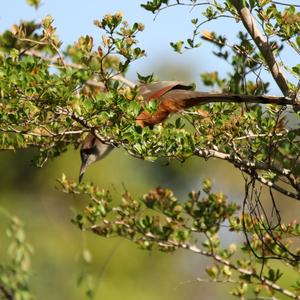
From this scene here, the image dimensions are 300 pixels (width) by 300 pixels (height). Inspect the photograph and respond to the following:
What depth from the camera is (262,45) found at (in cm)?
393

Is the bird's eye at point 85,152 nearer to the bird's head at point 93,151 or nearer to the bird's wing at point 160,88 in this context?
the bird's head at point 93,151

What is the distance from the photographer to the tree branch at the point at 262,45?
12.8 feet

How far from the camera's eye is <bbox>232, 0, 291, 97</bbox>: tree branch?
389 centimetres

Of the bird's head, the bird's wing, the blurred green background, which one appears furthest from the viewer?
the blurred green background

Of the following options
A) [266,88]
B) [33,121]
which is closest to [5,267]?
[33,121]

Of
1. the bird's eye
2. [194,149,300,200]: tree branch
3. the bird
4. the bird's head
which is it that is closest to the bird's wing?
the bird

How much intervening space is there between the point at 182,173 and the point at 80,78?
2195cm

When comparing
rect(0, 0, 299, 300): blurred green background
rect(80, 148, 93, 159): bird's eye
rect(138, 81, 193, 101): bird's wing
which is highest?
rect(0, 0, 299, 300): blurred green background

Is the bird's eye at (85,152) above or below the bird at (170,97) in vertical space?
above

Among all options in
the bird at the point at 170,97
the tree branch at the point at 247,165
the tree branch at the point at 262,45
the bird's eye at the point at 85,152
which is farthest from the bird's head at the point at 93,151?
the tree branch at the point at 262,45

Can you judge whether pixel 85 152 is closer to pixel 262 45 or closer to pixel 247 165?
pixel 247 165

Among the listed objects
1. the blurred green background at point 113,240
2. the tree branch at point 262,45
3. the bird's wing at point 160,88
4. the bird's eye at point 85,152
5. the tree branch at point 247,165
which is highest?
the blurred green background at point 113,240

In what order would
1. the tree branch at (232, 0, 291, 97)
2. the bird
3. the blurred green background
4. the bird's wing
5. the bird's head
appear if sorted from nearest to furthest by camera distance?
the tree branch at (232, 0, 291, 97)
the bird
the bird's wing
the bird's head
the blurred green background

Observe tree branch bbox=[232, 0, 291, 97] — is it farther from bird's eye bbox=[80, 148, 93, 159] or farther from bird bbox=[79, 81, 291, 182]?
bird's eye bbox=[80, 148, 93, 159]
